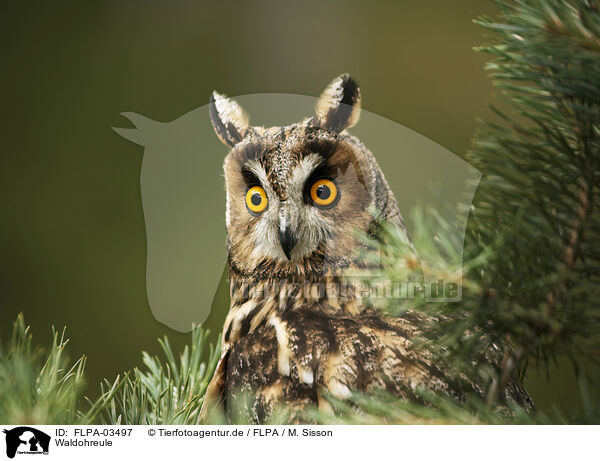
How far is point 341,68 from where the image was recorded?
81 centimetres

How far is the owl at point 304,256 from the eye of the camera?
2.34 ft

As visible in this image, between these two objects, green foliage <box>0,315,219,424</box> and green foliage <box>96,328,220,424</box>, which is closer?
green foliage <box>0,315,219,424</box>

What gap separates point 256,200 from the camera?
838 mm

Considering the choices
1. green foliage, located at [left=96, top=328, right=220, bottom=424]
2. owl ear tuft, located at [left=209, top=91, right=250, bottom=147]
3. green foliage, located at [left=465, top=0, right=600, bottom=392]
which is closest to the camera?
green foliage, located at [left=465, top=0, right=600, bottom=392]

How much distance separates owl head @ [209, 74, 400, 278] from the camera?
2.57 ft

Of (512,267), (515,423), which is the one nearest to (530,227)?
(512,267)
